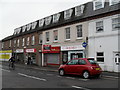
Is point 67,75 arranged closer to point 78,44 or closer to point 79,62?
point 79,62

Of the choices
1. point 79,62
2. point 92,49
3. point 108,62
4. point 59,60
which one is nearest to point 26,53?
point 59,60

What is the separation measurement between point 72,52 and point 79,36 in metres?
2.46

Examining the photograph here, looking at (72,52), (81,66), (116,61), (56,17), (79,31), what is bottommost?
(81,66)

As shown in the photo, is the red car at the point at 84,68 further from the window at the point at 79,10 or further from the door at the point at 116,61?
the window at the point at 79,10

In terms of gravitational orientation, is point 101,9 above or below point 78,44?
above

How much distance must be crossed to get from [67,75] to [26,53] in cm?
2046

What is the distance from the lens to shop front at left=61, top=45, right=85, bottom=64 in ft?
67.7

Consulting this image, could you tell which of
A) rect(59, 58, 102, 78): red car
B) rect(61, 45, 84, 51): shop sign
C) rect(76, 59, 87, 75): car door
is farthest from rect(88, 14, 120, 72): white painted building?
rect(76, 59, 87, 75): car door

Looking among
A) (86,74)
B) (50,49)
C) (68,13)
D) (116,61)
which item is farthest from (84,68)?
(50,49)

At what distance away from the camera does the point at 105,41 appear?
1792cm

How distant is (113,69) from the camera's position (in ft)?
55.7

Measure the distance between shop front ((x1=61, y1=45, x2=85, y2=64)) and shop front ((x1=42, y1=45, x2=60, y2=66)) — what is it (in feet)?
4.45

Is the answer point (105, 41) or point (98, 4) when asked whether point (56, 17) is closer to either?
point (98, 4)

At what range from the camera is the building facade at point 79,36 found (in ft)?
57.5
